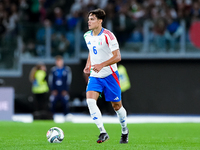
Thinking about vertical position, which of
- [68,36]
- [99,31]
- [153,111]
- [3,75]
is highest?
[99,31]

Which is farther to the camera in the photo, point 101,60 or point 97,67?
point 101,60

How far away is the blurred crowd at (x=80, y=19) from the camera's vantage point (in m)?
20.3

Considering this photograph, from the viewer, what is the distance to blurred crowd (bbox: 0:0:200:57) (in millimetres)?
20266

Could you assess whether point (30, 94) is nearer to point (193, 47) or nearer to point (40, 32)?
point (40, 32)

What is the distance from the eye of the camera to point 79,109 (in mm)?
20891

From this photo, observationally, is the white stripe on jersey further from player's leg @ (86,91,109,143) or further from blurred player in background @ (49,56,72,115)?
blurred player in background @ (49,56,72,115)

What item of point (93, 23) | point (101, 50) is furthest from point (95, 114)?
point (93, 23)

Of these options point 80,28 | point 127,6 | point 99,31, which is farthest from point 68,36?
point 99,31

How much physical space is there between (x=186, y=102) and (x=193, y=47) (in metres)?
2.41

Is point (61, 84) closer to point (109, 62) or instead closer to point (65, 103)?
point (65, 103)

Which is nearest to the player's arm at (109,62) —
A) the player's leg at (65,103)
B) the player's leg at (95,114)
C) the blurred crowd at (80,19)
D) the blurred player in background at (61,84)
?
the player's leg at (95,114)

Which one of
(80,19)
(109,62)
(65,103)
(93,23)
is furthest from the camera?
(80,19)

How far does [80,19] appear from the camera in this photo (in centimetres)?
2064

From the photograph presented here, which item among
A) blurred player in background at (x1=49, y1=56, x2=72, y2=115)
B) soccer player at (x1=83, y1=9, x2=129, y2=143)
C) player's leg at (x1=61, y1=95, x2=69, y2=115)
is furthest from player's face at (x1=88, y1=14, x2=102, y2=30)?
player's leg at (x1=61, y1=95, x2=69, y2=115)
